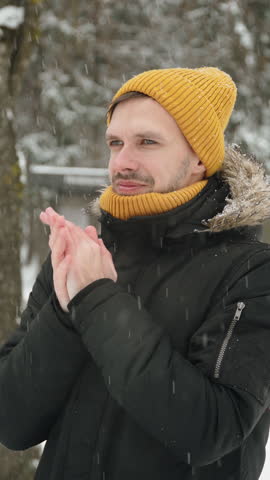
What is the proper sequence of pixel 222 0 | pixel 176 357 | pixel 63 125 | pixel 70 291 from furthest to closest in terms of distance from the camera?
1. pixel 63 125
2. pixel 222 0
3. pixel 70 291
4. pixel 176 357

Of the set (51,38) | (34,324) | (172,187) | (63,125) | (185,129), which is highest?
(185,129)

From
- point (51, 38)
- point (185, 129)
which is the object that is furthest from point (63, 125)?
point (185, 129)

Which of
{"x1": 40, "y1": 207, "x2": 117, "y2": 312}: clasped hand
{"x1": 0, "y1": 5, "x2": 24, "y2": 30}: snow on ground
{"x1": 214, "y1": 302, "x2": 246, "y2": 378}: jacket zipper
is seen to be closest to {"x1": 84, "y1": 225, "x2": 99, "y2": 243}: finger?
{"x1": 40, "y1": 207, "x2": 117, "y2": 312}: clasped hand

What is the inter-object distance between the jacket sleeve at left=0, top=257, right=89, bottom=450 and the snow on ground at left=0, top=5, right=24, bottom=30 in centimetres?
225

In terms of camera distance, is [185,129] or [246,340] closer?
[246,340]

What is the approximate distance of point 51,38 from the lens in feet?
35.6

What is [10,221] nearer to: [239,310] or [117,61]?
[239,310]

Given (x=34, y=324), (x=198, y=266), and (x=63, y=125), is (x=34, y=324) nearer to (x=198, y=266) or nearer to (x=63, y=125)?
(x=198, y=266)

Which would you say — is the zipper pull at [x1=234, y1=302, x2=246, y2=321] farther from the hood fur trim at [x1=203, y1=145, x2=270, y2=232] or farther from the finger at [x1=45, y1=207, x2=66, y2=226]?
the finger at [x1=45, y1=207, x2=66, y2=226]

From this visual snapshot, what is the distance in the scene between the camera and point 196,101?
1980 mm

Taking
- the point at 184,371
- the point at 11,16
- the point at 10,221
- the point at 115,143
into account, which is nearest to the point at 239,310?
the point at 184,371

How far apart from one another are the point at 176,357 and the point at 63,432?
528 mm

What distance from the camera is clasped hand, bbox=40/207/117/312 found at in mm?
1518

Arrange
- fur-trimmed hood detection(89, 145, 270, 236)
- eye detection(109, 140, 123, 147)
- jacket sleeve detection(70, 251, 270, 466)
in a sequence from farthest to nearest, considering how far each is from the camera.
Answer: eye detection(109, 140, 123, 147) → fur-trimmed hood detection(89, 145, 270, 236) → jacket sleeve detection(70, 251, 270, 466)
